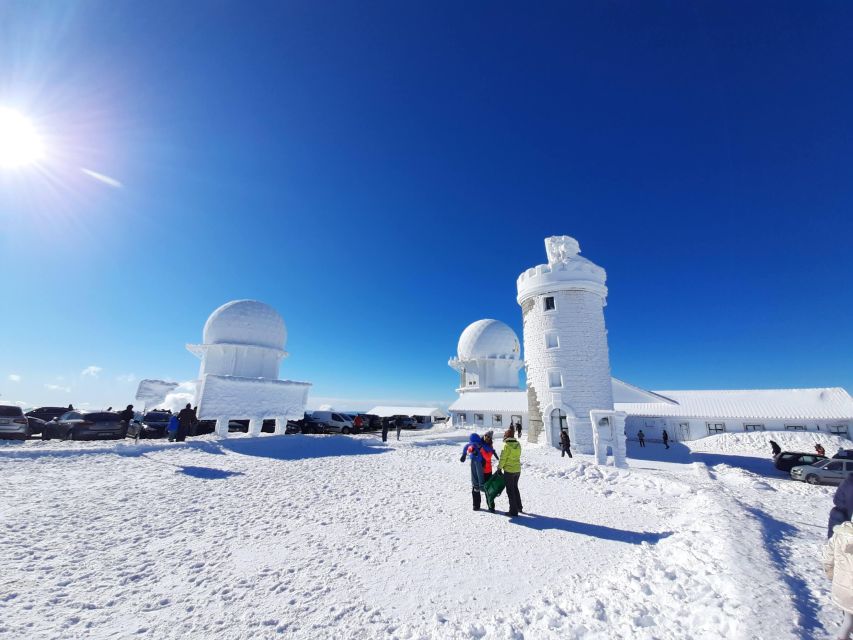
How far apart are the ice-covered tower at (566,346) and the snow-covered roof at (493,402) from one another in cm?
1221

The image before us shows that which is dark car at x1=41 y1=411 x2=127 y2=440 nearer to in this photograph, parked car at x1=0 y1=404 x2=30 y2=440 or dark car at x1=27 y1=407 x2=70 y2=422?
parked car at x1=0 y1=404 x2=30 y2=440

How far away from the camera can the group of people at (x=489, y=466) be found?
314 inches

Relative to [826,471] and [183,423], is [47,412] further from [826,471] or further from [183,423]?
[826,471]

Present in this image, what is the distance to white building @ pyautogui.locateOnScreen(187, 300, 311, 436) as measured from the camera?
21609mm

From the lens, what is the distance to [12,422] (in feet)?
55.1

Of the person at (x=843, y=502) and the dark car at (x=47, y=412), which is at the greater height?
the dark car at (x=47, y=412)

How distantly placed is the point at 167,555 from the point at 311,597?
9.82ft

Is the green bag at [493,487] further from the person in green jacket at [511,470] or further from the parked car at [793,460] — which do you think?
the parked car at [793,460]

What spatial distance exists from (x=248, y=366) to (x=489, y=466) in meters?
20.3

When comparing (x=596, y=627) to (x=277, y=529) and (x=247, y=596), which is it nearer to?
(x=247, y=596)

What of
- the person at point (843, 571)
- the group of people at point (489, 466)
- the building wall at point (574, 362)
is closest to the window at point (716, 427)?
the building wall at point (574, 362)

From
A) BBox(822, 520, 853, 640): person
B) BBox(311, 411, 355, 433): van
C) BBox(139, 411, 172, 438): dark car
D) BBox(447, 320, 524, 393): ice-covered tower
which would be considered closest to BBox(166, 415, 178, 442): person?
BBox(139, 411, 172, 438): dark car

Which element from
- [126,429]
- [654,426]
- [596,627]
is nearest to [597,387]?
[654,426]

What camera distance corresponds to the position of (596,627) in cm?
410
